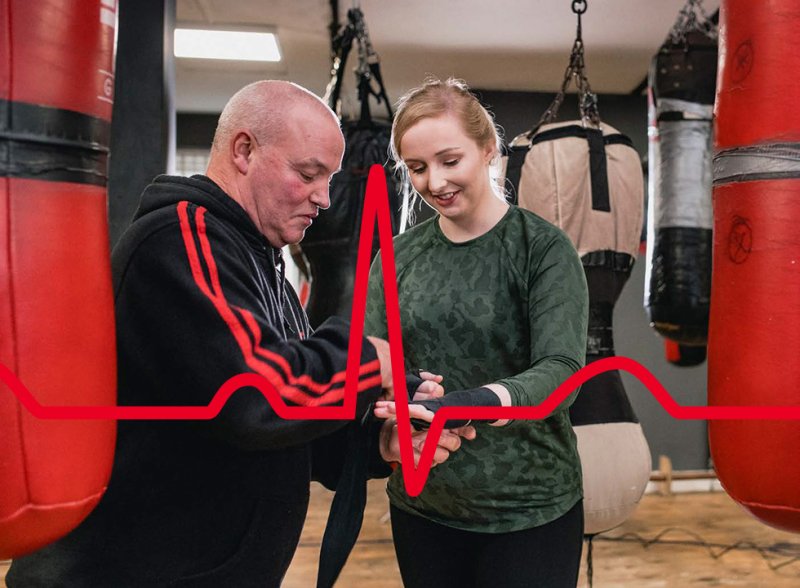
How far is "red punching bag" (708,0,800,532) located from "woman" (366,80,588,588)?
25cm

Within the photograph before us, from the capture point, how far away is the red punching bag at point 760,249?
1072 mm

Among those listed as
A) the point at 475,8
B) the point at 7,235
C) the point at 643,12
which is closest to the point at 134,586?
the point at 7,235

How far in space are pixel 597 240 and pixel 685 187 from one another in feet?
1.25

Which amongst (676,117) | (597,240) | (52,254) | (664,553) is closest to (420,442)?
(52,254)

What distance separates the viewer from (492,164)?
4.99 ft

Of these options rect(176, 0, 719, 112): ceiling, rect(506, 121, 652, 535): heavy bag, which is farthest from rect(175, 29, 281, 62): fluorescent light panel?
rect(506, 121, 652, 535): heavy bag

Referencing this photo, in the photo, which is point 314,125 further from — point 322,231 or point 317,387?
point 322,231

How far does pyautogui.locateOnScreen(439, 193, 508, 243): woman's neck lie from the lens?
1.42 meters

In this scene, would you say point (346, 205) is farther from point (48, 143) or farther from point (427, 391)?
point (48, 143)

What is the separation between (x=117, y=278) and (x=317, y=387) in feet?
1.03

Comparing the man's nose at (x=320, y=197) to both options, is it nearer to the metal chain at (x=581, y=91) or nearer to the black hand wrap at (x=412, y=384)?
the black hand wrap at (x=412, y=384)

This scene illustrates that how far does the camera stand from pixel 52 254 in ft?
2.97

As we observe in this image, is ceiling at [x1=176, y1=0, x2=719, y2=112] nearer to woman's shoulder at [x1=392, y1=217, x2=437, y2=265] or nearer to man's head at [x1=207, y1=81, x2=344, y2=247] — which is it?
woman's shoulder at [x1=392, y1=217, x2=437, y2=265]

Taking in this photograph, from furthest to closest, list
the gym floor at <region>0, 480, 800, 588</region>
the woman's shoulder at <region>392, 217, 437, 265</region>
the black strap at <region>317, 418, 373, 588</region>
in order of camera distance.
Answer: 1. the gym floor at <region>0, 480, 800, 588</region>
2. the woman's shoulder at <region>392, 217, 437, 265</region>
3. the black strap at <region>317, 418, 373, 588</region>
